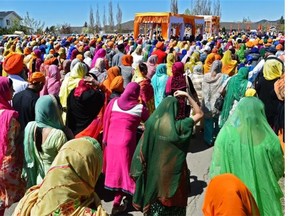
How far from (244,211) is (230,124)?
1.31 m

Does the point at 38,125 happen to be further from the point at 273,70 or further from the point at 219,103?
the point at 273,70

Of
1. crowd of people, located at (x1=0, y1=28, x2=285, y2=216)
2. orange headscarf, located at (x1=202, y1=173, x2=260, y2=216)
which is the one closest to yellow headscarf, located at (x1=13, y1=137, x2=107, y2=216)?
crowd of people, located at (x1=0, y1=28, x2=285, y2=216)

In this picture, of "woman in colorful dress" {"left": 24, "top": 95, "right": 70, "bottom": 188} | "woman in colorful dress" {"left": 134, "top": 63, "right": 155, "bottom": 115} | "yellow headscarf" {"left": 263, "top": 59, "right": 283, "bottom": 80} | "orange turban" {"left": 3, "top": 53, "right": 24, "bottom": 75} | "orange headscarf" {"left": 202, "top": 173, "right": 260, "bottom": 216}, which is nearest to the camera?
"orange headscarf" {"left": 202, "top": 173, "right": 260, "bottom": 216}

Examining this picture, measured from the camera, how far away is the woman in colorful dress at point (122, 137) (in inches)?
167

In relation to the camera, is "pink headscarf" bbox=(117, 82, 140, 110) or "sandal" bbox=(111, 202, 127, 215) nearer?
"pink headscarf" bbox=(117, 82, 140, 110)

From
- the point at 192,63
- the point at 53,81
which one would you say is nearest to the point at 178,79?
the point at 53,81

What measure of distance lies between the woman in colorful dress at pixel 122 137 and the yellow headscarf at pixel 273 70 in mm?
2388

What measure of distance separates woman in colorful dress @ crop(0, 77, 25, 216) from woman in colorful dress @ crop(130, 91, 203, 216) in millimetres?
1054

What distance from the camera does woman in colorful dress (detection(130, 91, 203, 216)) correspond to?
3.29 m

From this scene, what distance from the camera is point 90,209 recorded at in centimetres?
221

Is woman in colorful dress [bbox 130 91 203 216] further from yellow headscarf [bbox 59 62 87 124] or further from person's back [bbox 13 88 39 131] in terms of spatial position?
yellow headscarf [bbox 59 62 87 124]

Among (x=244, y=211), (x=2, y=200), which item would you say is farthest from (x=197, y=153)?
(x=244, y=211)

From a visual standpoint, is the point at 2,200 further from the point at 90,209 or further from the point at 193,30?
the point at 193,30

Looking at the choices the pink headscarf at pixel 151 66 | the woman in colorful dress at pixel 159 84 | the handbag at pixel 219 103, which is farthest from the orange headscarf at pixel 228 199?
the pink headscarf at pixel 151 66
